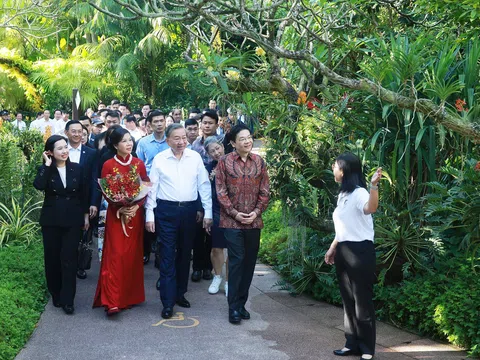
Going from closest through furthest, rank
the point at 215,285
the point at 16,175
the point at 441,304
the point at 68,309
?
the point at 441,304, the point at 68,309, the point at 215,285, the point at 16,175

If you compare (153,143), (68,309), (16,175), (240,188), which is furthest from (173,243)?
(16,175)

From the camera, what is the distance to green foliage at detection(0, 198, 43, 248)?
983cm

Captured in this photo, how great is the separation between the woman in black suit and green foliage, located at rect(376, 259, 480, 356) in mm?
3312

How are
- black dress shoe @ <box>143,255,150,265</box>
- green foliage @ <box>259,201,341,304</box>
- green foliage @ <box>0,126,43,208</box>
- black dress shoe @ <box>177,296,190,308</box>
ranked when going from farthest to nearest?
green foliage @ <box>0,126,43,208</box> → black dress shoe @ <box>143,255,150,265</box> → green foliage @ <box>259,201,341,304</box> → black dress shoe @ <box>177,296,190,308</box>

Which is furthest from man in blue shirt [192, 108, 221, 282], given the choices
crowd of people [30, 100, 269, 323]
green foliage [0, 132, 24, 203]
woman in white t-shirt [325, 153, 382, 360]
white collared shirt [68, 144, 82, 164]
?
woman in white t-shirt [325, 153, 382, 360]

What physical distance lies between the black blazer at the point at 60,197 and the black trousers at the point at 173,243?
0.88 m

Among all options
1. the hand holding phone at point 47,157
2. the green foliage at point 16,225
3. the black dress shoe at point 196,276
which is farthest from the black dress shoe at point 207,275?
the hand holding phone at point 47,157

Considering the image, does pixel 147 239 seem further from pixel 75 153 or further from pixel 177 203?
pixel 177 203

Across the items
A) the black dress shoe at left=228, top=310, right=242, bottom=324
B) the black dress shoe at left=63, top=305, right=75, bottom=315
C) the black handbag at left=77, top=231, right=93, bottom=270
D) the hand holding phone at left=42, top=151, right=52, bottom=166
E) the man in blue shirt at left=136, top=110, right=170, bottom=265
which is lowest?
the black dress shoe at left=63, top=305, right=75, bottom=315

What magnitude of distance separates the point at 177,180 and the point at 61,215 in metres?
1.30

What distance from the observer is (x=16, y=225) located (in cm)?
998

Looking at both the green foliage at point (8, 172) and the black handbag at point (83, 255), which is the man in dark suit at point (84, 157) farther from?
the green foliage at point (8, 172)

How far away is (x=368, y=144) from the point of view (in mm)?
7562

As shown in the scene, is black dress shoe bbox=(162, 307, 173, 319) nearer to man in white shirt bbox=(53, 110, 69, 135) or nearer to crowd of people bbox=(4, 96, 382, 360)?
crowd of people bbox=(4, 96, 382, 360)
